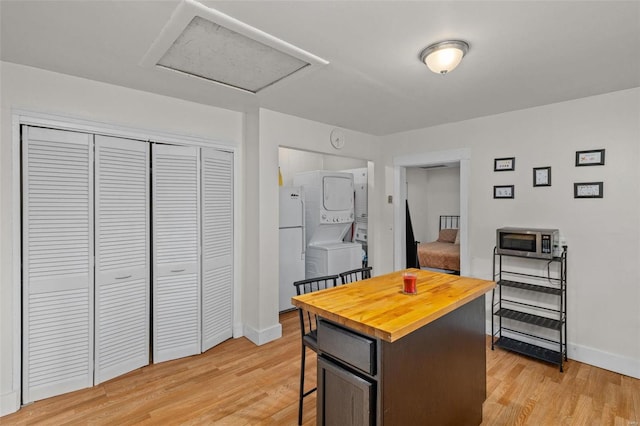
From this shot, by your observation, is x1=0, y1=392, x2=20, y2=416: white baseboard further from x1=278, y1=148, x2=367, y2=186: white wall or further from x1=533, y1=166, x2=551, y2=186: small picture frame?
x1=533, y1=166, x2=551, y2=186: small picture frame

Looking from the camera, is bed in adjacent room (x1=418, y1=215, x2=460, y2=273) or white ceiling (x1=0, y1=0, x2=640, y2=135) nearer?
white ceiling (x1=0, y1=0, x2=640, y2=135)

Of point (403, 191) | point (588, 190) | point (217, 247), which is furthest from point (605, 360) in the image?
point (217, 247)

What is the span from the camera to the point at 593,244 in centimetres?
288

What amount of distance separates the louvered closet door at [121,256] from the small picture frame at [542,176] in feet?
12.2

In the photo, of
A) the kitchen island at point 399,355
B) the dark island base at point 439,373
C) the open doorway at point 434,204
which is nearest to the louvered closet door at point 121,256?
the kitchen island at point 399,355

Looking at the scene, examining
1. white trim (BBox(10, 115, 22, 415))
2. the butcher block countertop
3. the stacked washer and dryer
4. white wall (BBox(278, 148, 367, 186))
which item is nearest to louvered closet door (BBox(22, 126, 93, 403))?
white trim (BBox(10, 115, 22, 415))

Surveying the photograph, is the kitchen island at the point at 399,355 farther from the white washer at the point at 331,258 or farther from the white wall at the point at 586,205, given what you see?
the white washer at the point at 331,258

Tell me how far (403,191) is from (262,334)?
8.72ft

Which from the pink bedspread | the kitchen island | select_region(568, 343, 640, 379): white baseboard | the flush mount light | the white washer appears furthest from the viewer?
the pink bedspread

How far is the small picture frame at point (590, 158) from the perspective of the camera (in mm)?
2816

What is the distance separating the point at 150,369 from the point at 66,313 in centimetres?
84

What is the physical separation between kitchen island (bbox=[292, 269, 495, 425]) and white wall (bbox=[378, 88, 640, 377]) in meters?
1.56

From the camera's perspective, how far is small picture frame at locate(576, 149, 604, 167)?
282cm

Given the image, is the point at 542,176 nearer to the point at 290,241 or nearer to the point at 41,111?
the point at 290,241
